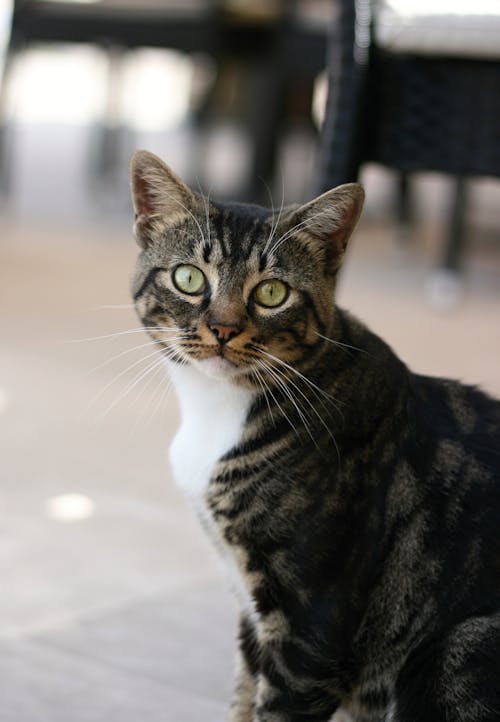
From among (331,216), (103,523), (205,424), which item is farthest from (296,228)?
(103,523)

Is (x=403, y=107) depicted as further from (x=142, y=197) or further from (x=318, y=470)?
(x=318, y=470)

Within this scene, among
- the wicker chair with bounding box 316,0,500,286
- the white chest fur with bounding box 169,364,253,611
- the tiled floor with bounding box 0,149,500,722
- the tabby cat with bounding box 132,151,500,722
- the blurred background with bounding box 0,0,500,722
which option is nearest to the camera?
the tabby cat with bounding box 132,151,500,722

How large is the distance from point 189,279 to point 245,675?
51cm

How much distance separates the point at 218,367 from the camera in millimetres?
1353

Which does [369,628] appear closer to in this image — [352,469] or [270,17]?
[352,469]

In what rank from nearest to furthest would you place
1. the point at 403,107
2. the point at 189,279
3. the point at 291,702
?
1. the point at 291,702
2. the point at 189,279
3. the point at 403,107

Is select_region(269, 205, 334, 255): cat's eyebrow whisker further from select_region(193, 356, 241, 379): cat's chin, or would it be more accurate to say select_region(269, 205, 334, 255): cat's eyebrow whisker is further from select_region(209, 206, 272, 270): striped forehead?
select_region(193, 356, 241, 379): cat's chin

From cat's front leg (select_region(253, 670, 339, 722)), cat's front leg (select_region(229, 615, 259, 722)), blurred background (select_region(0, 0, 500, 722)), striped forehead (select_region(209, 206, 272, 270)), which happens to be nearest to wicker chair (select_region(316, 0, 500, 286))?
blurred background (select_region(0, 0, 500, 722))

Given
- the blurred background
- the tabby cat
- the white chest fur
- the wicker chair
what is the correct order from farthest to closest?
1. the wicker chair
2. the blurred background
3. the white chest fur
4. the tabby cat

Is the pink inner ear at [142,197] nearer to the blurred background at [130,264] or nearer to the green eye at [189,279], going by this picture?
the green eye at [189,279]

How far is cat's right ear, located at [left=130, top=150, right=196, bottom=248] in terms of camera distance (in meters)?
1.44

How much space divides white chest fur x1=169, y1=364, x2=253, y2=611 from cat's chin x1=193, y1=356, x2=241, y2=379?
0.06ft

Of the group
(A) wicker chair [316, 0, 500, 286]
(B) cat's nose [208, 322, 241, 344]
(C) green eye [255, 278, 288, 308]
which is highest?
(A) wicker chair [316, 0, 500, 286]

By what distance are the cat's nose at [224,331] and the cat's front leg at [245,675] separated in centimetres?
38
